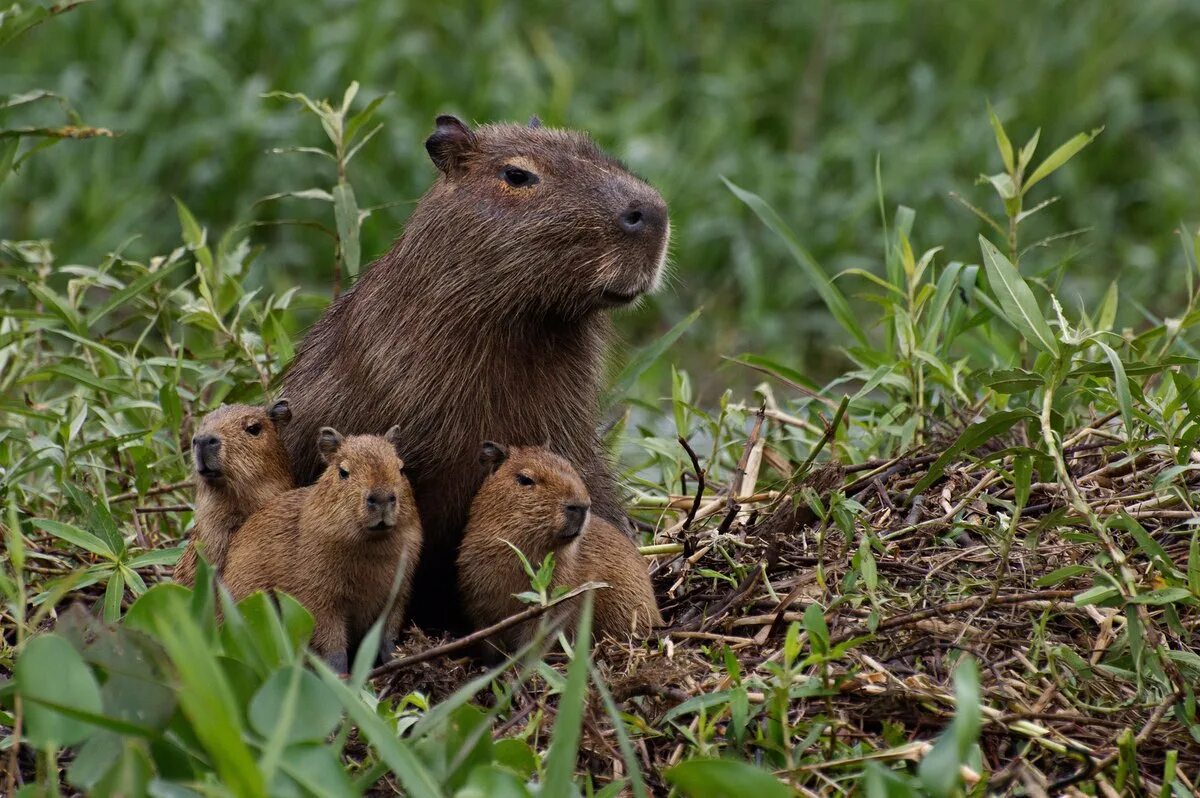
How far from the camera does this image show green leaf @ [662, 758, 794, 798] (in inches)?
114

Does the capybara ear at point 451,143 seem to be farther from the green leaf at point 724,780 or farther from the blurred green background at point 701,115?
the blurred green background at point 701,115

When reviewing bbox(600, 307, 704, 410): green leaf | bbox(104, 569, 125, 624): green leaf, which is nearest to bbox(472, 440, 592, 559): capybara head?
bbox(104, 569, 125, 624): green leaf

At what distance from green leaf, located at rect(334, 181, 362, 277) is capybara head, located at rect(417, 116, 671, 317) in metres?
0.76

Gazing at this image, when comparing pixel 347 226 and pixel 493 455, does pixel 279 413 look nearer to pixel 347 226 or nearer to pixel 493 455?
pixel 493 455

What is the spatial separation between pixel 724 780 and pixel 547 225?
178cm

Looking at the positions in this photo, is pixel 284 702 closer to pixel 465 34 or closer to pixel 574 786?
pixel 574 786

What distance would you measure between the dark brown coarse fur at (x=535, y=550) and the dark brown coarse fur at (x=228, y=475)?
1.79 feet

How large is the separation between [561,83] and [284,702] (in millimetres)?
7549

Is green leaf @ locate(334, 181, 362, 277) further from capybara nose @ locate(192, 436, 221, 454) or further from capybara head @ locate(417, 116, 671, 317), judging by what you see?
capybara nose @ locate(192, 436, 221, 454)

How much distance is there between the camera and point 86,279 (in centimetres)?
509

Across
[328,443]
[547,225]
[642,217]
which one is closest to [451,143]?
[547,225]

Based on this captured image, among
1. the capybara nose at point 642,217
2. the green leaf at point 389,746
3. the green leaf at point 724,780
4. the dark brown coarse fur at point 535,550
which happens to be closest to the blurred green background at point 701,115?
the capybara nose at point 642,217

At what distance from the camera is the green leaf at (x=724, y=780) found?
2.89m

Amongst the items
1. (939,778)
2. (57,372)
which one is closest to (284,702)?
(939,778)
